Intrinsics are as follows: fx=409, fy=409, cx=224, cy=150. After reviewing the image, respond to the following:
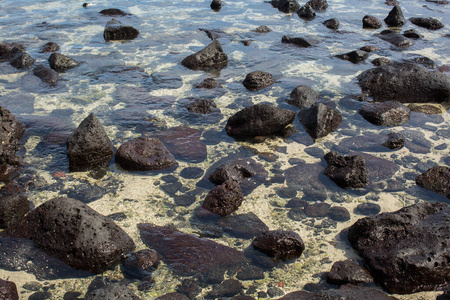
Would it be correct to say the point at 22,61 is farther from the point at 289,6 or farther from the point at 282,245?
the point at 289,6

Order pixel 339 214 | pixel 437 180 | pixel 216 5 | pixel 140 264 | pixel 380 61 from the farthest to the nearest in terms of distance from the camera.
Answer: pixel 216 5, pixel 380 61, pixel 437 180, pixel 339 214, pixel 140 264

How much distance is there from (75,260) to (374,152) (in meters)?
4.82

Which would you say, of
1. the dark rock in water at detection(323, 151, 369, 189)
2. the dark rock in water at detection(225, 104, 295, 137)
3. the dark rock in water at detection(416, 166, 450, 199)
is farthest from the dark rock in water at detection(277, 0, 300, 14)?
the dark rock in water at detection(416, 166, 450, 199)

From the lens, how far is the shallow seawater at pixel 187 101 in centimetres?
520

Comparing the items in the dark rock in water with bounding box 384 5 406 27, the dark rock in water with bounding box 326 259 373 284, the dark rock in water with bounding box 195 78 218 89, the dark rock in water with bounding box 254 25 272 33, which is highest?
the dark rock in water with bounding box 384 5 406 27

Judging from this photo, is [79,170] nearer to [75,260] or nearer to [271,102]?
[75,260]

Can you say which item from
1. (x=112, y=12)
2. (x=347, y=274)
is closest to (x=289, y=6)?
(x=112, y=12)

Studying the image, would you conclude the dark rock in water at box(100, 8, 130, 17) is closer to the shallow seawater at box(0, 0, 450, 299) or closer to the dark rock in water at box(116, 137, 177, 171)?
the shallow seawater at box(0, 0, 450, 299)

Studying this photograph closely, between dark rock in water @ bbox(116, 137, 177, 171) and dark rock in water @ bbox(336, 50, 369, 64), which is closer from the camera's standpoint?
dark rock in water @ bbox(116, 137, 177, 171)

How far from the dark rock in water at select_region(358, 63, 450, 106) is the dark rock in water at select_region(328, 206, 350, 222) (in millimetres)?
3880

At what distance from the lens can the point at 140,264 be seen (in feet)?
14.3

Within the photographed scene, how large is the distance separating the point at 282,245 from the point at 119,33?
9.40 m

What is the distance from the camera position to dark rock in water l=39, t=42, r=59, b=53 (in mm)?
10805

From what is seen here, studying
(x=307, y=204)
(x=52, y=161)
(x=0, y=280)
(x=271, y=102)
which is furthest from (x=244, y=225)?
(x=271, y=102)
